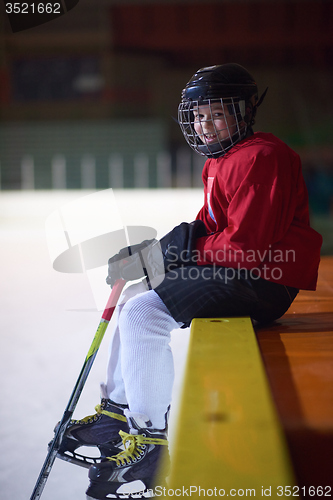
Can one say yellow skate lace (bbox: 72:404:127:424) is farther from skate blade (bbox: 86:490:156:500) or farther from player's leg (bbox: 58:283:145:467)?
skate blade (bbox: 86:490:156:500)

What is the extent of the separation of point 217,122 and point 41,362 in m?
1.09

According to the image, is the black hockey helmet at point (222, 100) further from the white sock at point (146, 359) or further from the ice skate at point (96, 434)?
the ice skate at point (96, 434)

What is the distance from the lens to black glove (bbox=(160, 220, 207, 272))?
106 cm

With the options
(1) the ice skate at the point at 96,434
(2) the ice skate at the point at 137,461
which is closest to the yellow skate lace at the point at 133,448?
(2) the ice skate at the point at 137,461

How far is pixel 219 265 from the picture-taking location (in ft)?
3.38

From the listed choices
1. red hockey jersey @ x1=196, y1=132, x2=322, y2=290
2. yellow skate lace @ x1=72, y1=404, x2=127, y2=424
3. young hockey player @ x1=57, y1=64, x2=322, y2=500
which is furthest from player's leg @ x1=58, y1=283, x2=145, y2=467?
red hockey jersey @ x1=196, y1=132, x2=322, y2=290

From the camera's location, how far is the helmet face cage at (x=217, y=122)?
1086mm

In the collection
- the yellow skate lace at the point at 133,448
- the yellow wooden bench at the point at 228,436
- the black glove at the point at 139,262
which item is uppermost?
the black glove at the point at 139,262

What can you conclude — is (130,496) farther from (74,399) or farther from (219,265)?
(219,265)

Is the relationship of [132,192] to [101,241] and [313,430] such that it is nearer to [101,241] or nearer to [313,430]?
[101,241]

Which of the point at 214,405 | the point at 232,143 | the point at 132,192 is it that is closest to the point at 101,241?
the point at 232,143

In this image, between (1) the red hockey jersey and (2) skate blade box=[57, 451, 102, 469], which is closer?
(1) the red hockey jersey

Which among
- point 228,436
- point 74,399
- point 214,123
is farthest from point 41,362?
point 228,436

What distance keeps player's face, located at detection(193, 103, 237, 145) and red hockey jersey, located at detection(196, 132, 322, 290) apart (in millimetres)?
40
